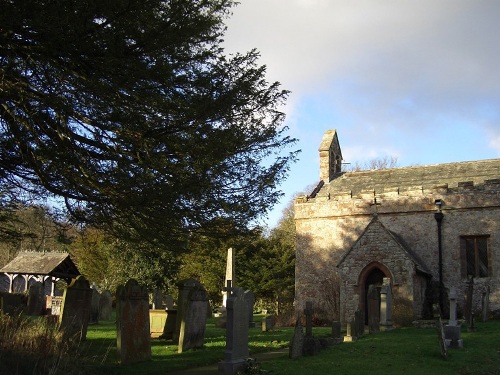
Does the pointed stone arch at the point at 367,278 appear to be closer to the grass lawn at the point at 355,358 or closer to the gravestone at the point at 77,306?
the grass lawn at the point at 355,358

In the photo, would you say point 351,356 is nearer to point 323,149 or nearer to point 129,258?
point 323,149

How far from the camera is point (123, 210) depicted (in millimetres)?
8812

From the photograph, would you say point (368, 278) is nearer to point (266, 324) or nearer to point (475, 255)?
point (475, 255)

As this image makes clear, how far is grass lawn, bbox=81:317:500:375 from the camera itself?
916 cm

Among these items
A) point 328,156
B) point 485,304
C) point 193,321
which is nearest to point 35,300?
point 193,321

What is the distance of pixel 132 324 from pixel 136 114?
4214 mm

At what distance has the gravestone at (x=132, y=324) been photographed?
9695 mm

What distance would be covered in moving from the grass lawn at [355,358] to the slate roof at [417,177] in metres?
10.0

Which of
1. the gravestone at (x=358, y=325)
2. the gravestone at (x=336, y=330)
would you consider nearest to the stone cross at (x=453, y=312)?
the gravestone at (x=358, y=325)

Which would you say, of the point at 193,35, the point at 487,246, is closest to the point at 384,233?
the point at 487,246

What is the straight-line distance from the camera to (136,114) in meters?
8.14

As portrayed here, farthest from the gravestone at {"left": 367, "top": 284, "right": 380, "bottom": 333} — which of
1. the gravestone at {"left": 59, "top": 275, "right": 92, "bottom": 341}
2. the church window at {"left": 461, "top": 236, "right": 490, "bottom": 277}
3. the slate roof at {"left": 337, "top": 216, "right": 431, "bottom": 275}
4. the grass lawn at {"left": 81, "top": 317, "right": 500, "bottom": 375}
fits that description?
the gravestone at {"left": 59, "top": 275, "right": 92, "bottom": 341}

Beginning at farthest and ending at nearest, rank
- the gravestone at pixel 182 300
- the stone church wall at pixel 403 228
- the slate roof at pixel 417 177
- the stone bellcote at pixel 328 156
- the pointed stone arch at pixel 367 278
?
the stone bellcote at pixel 328 156
the slate roof at pixel 417 177
the stone church wall at pixel 403 228
the pointed stone arch at pixel 367 278
the gravestone at pixel 182 300

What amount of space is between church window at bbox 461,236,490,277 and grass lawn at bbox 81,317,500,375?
22.8 feet
